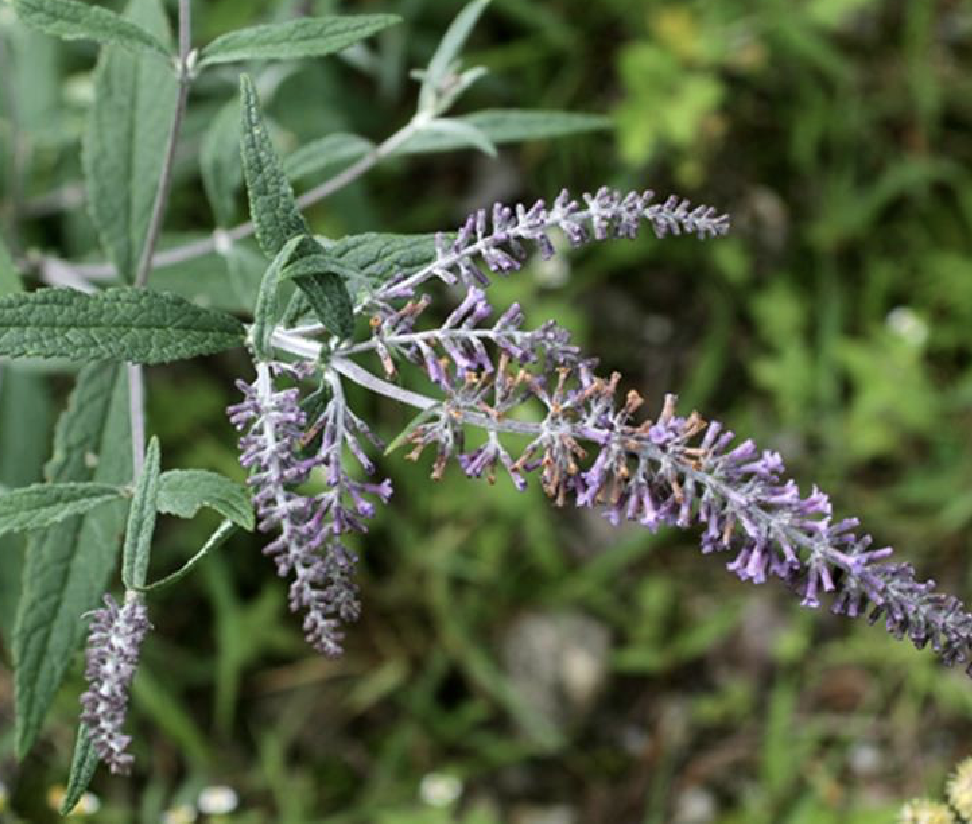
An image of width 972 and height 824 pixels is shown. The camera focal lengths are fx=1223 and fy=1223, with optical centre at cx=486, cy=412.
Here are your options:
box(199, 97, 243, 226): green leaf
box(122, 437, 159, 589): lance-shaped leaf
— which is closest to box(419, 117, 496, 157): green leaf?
box(199, 97, 243, 226): green leaf

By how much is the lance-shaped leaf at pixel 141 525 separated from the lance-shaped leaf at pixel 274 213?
294 millimetres

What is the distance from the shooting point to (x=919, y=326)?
4.95 m

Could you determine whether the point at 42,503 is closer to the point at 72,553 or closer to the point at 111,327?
the point at 111,327

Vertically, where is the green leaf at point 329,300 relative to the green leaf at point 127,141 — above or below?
above

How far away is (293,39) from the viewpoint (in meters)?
2.56

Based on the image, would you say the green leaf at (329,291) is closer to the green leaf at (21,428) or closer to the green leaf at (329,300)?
the green leaf at (329,300)

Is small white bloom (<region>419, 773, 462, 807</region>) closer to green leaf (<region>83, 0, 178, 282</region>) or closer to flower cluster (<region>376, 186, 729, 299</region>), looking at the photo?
green leaf (<region>83, 0, 178, 282</region>)

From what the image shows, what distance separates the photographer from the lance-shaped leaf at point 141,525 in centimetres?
204

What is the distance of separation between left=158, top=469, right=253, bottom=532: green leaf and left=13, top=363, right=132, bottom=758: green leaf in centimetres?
63

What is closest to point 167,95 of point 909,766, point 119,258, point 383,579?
point 119,258

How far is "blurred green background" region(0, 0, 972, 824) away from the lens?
4.57m

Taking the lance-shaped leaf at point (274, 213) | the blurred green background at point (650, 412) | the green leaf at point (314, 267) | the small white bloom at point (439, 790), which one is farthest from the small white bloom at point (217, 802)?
the green leaf at point (314, 267)

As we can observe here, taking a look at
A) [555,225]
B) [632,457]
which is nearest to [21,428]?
[555,225]

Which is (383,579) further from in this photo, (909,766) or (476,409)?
(476,409)
